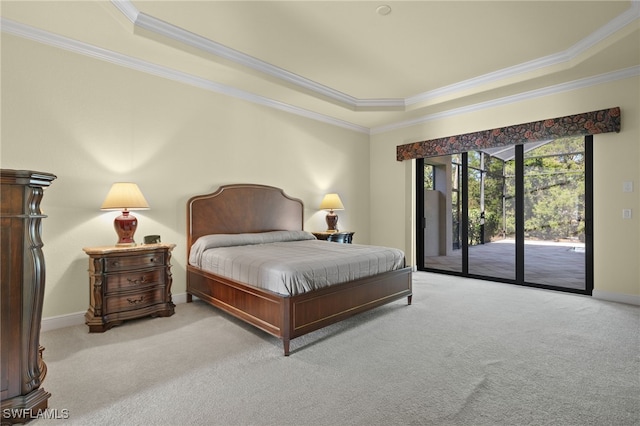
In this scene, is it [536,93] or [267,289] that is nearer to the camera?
[267,289]

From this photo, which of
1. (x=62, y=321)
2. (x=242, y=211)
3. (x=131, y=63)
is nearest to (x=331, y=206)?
(x=242, y=211)

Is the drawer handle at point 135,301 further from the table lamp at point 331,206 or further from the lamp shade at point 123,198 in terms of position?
the table lamp at point 331,206

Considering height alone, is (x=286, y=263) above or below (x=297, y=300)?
above

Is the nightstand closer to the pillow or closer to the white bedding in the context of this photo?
the pillow

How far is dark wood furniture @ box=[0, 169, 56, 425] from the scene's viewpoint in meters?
1.55

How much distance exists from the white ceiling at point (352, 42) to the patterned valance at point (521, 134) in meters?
0.45

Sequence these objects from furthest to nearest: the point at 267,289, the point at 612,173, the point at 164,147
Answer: the point at 612,173 < the point at 164,147 < the point at 267,289

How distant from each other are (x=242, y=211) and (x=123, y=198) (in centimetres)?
155

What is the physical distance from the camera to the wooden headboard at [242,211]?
3.96 meters

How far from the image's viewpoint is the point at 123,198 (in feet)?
10.1

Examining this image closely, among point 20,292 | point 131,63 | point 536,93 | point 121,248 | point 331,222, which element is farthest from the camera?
point 331,222

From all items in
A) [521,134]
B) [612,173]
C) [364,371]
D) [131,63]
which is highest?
[131,63]

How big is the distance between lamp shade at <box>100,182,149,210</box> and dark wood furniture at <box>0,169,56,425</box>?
55.6 inches

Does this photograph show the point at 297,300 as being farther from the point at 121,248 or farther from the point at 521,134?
the point at 521,134
